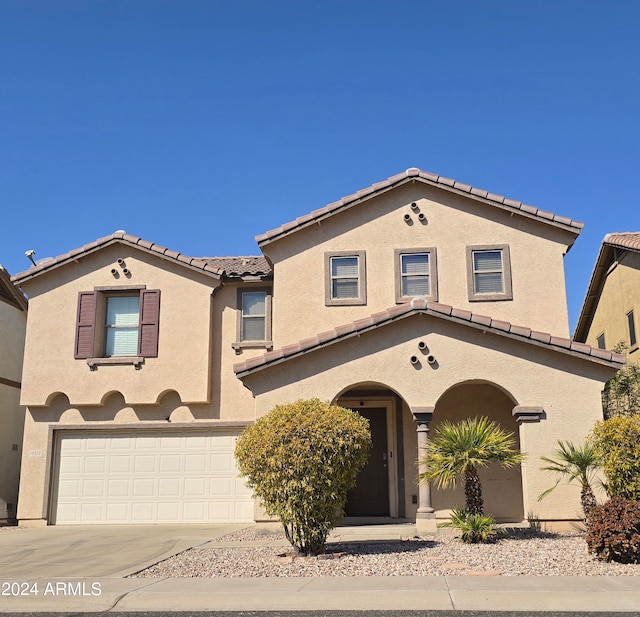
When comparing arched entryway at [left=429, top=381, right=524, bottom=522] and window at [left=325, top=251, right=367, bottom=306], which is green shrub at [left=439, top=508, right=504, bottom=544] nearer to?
arched entryway at [left=429, top=381, right=524, bottom=522]

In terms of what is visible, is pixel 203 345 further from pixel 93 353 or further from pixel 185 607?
pixel 185 607

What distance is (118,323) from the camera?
19.1 metres

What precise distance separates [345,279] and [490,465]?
18.0ft

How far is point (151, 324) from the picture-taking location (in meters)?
18.6

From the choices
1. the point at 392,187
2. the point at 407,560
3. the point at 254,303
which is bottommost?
the point at 407,560

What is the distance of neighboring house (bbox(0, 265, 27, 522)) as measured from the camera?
20.3 meters

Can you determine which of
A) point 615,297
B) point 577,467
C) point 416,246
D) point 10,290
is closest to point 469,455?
point 577,467

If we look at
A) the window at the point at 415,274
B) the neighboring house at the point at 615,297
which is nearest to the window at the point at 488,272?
the window at the point at 415,274

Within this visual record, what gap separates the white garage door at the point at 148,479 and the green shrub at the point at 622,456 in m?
8.91

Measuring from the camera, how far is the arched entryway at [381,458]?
17000 mm

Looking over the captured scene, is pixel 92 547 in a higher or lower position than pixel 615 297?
lower

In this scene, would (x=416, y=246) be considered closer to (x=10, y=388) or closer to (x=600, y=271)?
(x=600, y=271)

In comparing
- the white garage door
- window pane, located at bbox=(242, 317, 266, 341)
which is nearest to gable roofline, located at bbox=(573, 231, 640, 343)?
window pane, located at bbox=(242, 317, 266, 341)

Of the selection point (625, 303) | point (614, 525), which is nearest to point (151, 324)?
point (614, 525)
